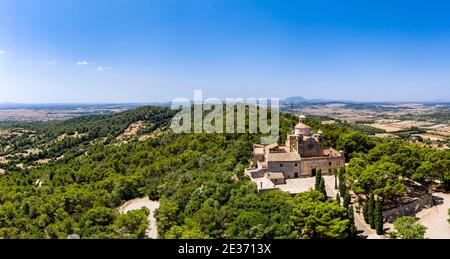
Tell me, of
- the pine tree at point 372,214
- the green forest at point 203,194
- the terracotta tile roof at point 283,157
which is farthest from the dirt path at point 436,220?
the terracotta tile roof at point 283,157

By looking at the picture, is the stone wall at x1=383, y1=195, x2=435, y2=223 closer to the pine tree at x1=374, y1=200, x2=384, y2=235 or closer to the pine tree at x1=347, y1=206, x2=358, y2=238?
the pine tree at x1=374, y1=200, x2=384, y2=235

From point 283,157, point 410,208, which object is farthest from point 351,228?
point 283,157

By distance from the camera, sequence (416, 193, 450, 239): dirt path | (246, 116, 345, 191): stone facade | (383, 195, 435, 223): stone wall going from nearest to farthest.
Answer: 1. (416, 193, 450, 239): dirt path
2. (383, 195, 435, 223): stone wall
3. (246, 116, 345, 191): stone facade

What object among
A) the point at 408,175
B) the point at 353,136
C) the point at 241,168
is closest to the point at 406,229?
the point at 408,175

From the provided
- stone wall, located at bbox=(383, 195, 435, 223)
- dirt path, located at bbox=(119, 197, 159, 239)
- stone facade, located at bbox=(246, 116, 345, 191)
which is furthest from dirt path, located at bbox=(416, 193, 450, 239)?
dirt path, located at bbox=(119, 197, 159, 239)

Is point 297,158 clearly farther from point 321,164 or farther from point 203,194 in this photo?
point 203,194
